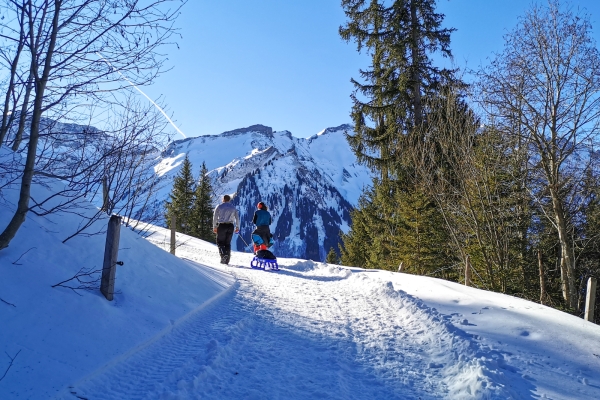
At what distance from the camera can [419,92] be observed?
56.3ft

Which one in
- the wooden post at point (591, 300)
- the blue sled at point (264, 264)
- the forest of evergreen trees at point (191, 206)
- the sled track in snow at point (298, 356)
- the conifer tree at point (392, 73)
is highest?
the conifer tree at point (392, 73)

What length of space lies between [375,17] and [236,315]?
16.7 meters

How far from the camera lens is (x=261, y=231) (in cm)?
1205

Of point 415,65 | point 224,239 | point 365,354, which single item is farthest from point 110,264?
point 415,65

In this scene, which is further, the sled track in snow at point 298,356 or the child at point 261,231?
the child at point 261,231

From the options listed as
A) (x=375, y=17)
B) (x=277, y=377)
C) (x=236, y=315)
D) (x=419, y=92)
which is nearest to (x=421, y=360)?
(x=277, y=377)

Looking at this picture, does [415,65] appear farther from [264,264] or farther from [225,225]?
[264,264]

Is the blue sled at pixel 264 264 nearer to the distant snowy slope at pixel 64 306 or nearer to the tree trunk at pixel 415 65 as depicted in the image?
the distant snowy slope at pixel 64 306

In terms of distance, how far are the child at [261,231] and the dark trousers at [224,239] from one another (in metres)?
0.80

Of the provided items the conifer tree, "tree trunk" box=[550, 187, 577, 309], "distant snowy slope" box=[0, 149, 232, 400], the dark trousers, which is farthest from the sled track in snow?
the conifer tree

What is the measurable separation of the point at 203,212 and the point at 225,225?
19.0 meters

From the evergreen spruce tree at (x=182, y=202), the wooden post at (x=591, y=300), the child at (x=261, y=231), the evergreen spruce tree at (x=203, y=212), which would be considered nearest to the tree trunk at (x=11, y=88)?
the child at (x=261, y=231)

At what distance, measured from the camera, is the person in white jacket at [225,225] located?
Result: 11.5 m

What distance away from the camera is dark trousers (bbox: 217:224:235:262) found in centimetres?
1150
